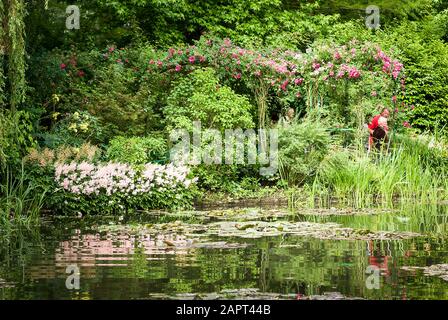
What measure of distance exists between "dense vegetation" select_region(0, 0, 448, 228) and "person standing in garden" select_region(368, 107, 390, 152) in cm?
32

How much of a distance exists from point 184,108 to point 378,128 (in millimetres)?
4098

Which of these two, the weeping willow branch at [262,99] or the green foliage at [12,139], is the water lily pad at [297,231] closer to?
the green foliage at [12,139]

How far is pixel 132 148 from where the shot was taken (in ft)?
50.9

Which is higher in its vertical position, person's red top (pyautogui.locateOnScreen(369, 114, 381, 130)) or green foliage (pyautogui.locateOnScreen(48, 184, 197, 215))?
person's red top (pyautogui.locateOnScreen(369, 114, 381, 130))

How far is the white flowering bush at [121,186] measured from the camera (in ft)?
43.5

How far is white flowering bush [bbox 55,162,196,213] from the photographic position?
1326cm

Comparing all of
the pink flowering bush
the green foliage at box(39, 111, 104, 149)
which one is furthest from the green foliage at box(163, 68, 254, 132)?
the green foliage at box(39, 111, 104, 149)

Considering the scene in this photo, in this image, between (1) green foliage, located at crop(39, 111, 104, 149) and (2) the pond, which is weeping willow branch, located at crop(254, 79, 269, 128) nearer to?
(1) green foliage, located at crop(39, 111, 104, 149)

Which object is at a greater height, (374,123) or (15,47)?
(15,47)

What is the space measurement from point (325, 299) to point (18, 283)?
8.24ft

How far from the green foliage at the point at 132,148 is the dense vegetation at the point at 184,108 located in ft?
0.10

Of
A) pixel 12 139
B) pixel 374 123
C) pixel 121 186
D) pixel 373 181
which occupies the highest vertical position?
pixel 374 123

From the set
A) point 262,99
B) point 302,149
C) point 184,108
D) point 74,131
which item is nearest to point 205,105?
point 184,108

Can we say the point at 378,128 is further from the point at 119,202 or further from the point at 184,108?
the point at 119,202
